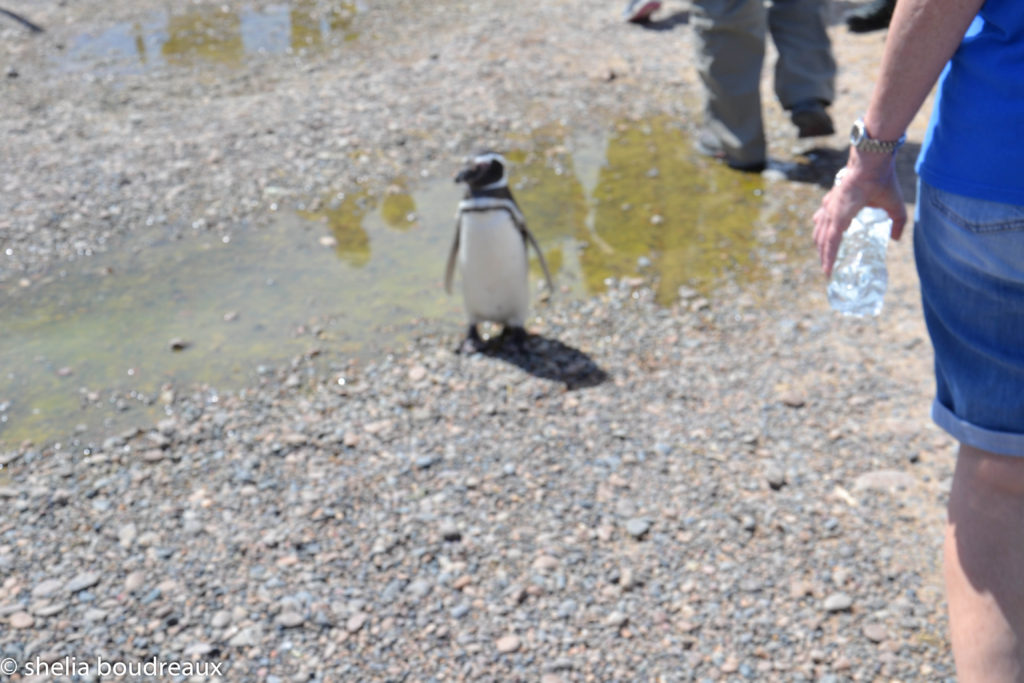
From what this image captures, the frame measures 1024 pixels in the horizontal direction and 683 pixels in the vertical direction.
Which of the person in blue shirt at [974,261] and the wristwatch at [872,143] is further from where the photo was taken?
the wristwatch at [872,143]

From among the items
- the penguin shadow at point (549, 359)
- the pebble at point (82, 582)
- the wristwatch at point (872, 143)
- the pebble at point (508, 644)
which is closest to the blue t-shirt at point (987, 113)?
the wristwatch at point (872, 143)

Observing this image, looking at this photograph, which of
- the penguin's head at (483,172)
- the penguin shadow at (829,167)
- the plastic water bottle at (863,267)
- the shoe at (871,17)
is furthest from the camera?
the shoe at (871,17)

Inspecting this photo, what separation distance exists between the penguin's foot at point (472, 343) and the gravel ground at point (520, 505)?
0.14 ft

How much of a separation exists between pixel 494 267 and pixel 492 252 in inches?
2.6

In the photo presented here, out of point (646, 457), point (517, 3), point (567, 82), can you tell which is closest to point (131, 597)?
point (646, 457)

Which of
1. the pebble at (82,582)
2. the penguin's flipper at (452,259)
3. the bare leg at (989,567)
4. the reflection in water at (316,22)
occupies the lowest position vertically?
the pebble at (82,582)

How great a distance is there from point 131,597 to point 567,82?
14.5ft

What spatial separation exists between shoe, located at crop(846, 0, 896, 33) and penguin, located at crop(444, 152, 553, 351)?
12.8 ft

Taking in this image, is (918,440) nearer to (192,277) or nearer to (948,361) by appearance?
(948,361)

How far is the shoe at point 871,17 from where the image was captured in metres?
6.29

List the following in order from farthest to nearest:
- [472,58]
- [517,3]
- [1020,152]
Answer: [517,3]
[472,58]
[1020,152]

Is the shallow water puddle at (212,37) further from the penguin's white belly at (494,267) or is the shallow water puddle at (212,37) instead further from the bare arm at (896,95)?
the bare arm at (896,95)

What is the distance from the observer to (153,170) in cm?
493

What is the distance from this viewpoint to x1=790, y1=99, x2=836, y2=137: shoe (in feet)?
15.5
